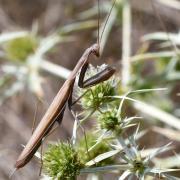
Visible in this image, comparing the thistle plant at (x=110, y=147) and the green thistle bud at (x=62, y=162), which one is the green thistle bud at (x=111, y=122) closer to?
the thistle plant at (x=110, y=147)

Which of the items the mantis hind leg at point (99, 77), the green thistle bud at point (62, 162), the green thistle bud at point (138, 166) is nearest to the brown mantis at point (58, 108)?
the mantis hind leg at point (99, 77)

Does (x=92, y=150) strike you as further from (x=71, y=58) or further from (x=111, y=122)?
(x=71, y=58)

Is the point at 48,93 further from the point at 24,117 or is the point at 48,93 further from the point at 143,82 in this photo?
the point at 143,82


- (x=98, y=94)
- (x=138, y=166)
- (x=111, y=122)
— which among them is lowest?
(x=138, y=166)

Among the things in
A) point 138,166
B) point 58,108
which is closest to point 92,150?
point 58,108

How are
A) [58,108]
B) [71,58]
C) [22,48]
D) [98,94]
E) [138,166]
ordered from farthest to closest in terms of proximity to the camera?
1. [71,58]
2. [22,48]
3. [58,108]
4. [98,94]
5. [138,166]

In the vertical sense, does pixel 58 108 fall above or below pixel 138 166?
above

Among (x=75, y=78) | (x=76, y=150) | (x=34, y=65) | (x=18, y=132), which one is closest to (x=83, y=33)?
(x=18, y=132)

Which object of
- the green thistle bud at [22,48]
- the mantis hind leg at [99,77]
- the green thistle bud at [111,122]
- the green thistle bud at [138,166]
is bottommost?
the green thistle bud at [138,166]
